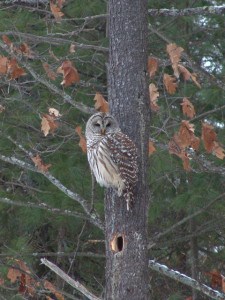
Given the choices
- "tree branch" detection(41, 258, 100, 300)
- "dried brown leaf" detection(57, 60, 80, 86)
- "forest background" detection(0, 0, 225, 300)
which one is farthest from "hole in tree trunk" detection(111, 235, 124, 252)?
"dried brown leaf" detection(57, 60, 80, 86)

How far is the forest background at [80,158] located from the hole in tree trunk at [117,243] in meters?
1.94

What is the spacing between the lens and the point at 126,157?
20.5 feet

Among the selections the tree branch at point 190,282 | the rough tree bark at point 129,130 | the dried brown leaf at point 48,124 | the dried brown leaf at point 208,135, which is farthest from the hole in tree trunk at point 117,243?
the dried brown leaf at point 48,124

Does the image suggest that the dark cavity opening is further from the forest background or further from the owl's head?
the forest background

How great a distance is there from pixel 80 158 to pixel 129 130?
148 inches

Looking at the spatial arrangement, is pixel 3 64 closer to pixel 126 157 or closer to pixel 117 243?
pixel 126 157

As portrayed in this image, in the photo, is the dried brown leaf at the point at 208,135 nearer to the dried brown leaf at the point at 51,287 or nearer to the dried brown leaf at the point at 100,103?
the dried brown leaf at the point at 100,103

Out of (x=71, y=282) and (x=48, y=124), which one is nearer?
(x=71, y=282)

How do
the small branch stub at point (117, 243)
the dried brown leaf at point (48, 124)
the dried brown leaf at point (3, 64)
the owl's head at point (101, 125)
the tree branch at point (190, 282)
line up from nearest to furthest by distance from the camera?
the small branch stub at point (117, 243), the owl's head at point (101, 125), the tree branch at point (190, 282), the dried brown leaf at point (48, 124), the dried brown leaf at point (3, 64)

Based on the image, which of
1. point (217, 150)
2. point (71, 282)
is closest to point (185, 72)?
point (217, 150)

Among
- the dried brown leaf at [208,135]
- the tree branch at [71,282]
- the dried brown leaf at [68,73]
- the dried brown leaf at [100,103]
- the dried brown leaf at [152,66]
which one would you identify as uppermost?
the dried brown leaf at [68,73]

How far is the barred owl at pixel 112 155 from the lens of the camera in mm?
6156

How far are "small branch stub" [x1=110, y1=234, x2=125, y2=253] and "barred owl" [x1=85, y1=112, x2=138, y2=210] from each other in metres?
0.23

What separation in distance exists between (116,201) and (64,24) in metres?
4.41
